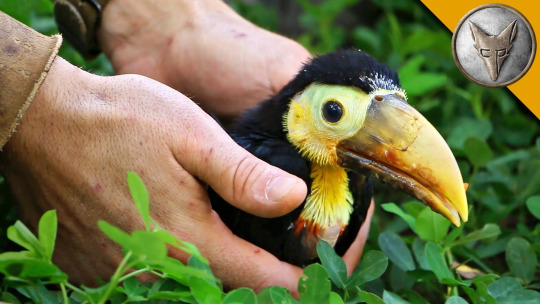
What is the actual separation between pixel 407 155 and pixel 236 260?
0.45 meters

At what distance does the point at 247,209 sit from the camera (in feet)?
→ 5.11

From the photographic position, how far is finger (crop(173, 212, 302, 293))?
5.46ft

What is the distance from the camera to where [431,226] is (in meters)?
1.89

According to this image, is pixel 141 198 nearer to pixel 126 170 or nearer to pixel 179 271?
pixel 179 271

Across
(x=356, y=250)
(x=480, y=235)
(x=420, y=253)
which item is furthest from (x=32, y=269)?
(x=480, y=235)

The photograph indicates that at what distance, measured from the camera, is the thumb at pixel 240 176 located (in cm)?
151

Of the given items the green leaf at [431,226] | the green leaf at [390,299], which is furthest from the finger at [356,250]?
the green leaf at [390,299]

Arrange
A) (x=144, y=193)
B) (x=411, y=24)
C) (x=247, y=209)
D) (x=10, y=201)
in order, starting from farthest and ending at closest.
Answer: (x=411, y=24) < (x=10, y=201) < (x=247, y=209) < (x=144, y=193)

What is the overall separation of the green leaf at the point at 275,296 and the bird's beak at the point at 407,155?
356 mm

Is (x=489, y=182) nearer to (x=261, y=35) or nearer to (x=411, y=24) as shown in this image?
(x=261, y=35)

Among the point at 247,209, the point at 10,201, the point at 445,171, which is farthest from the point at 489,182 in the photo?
the point at 10,201

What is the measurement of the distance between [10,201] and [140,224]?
0.64 m

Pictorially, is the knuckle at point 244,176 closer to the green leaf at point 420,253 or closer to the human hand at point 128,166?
the human hand at point 128,166

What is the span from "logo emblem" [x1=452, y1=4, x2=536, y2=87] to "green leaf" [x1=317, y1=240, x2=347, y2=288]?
2.67 feet
